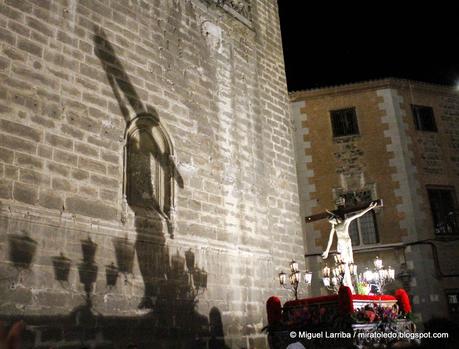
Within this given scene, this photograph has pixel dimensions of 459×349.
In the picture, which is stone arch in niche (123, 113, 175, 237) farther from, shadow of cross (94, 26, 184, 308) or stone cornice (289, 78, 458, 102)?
stone cornice (289, 78, 458, 102)

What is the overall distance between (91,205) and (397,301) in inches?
203

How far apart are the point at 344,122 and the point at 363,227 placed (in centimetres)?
384

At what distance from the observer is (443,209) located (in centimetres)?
1452

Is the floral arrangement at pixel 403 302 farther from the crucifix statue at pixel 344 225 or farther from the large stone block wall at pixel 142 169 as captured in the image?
the large stone block wall at pixel 142 169

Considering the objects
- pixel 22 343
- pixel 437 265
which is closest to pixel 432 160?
pixel 437 265

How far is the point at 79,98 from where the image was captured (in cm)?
659

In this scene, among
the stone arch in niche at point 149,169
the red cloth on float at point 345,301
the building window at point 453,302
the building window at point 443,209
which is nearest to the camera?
the red cloth on float at point 345,301

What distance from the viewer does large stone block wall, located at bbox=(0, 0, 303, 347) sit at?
5.68 metres

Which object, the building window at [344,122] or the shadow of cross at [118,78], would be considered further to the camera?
the building window at [344,122]

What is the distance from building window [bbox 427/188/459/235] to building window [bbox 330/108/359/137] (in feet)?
10.6

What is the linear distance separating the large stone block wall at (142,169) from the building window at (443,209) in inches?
254

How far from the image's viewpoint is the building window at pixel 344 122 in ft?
50.9

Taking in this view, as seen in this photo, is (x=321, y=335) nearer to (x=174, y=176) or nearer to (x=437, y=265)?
(x=174, y=176)

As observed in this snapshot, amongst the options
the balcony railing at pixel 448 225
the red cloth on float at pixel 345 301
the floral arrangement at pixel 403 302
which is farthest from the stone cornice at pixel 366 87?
the red cloth on float at pixel 345 301
